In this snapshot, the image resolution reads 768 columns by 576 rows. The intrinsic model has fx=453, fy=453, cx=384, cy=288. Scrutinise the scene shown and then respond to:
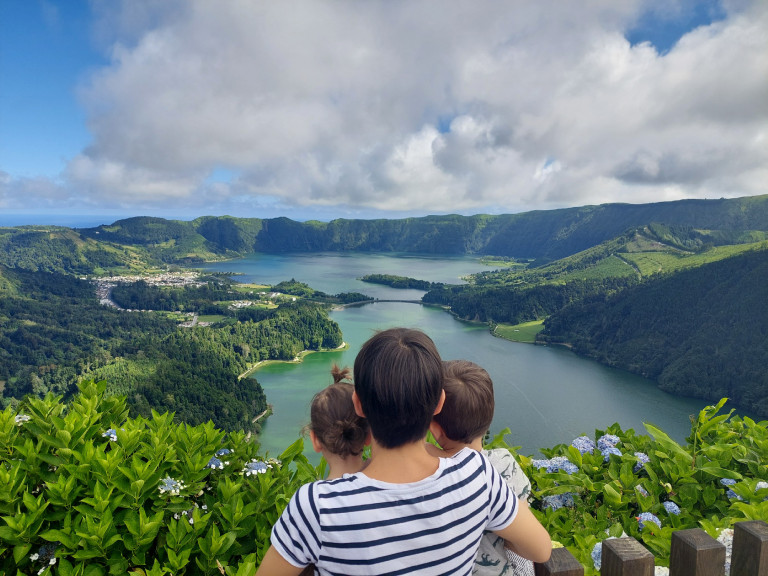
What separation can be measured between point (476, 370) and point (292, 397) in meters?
49.3

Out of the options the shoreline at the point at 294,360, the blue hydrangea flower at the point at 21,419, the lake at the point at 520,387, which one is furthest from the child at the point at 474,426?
the shoreline at the point at 294,360

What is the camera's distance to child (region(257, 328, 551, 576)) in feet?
3.69

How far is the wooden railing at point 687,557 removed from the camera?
4.05ft

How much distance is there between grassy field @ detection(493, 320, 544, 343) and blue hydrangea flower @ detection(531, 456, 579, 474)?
70998 millimetres

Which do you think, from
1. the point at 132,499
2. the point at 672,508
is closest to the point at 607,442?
the point at 672,508

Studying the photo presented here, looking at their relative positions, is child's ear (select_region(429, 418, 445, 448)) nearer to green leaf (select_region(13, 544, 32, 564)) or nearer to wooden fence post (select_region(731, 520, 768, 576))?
wooden fence post (select_region(731, 520, 768, 576))

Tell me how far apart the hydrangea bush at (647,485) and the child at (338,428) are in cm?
Result: 118

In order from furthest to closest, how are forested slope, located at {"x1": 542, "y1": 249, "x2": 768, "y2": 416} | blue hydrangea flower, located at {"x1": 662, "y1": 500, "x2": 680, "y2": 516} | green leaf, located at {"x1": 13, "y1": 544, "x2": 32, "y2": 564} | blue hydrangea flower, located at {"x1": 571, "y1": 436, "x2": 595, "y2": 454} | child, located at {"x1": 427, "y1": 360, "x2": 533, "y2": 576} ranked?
forested slope, located at {"x1": 542, "y1": 249, "x2": 768, "y2": 416} → blue hydrangea flower, located at {"x1": 571, "y1": 436, "x2": 595, "y2": 454} → blue hydrangea flower, located at {"x1": 662, "y1": 500, "x2": 680, "y2": 516} → green leaf, located at {"x1": 13, "y1": 544, "x2": 32, "y2": 564} → child, located at {"x1": 427, "y1": 360, "x2": 533, "y2": 576}

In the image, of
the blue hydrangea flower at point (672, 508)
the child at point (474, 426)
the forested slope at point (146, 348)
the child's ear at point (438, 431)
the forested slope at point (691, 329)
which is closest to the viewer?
the child at point (474, 426)

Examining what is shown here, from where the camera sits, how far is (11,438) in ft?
7.71

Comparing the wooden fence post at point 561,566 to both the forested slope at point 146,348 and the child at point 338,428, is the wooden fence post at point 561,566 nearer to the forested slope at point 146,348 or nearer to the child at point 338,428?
the child at point 338,428

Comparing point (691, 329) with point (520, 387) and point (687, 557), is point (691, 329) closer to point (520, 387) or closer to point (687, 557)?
point (520, 387)

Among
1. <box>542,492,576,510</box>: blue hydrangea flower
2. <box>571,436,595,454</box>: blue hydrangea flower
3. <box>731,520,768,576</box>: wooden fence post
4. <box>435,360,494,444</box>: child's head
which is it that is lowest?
<box>542,492,576,510</box>: blue hydrangea flower

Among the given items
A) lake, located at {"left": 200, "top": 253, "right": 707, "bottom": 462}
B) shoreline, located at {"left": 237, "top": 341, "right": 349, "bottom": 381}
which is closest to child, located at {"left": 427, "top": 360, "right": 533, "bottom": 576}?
lake, located at {"left": 200, "top": 253, "right": 707, "bottom": 462}
